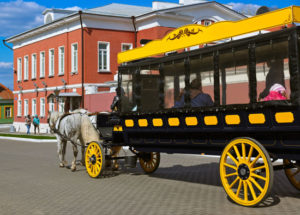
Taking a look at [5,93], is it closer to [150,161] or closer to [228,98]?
[150,161]

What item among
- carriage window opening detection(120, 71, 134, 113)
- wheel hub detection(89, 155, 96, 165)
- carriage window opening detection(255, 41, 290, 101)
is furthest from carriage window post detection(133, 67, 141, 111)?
carriage window opening detection(255, 41, 290, 101)

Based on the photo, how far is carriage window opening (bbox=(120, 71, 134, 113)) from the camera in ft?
35.7

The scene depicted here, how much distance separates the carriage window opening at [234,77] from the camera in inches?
316

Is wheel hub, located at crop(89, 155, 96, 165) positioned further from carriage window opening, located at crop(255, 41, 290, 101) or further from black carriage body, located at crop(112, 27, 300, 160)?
carriage window opening, located at crop(255, 41, 290, 101)

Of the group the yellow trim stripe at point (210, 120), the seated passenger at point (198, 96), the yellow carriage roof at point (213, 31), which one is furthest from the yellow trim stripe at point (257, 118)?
the yellow carriage roof at point (213, 31)

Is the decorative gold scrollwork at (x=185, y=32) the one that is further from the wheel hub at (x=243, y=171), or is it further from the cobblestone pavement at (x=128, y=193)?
the cobblestone pavement at (x=128, y=193)

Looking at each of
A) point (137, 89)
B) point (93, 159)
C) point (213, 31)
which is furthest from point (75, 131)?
point (213, 31)

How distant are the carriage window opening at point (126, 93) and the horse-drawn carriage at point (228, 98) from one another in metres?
0.02

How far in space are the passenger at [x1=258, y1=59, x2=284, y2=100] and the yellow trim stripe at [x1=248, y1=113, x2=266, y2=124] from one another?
262 millimetres

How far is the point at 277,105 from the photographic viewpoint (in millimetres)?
7285

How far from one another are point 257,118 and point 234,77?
88cm

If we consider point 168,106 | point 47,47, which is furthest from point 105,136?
point 47,47

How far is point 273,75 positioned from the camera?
7.61 m

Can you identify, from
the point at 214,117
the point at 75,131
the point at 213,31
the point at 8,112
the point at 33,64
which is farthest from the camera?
the point at 8,112
